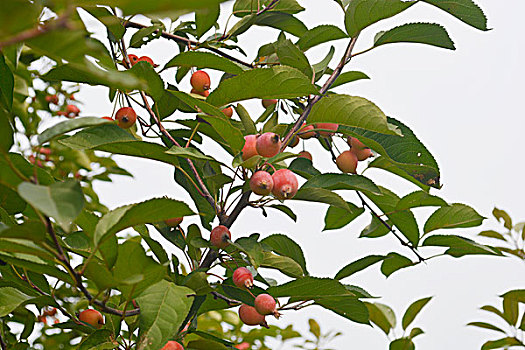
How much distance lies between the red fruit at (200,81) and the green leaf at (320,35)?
20 centimetres

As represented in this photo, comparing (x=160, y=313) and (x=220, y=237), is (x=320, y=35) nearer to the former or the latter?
(x=220, y=237)

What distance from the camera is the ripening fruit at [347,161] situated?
33.3 inches

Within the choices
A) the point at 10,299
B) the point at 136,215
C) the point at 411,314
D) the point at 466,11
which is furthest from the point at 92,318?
the point at 411,314

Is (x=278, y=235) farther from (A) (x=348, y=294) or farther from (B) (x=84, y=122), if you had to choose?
(B) (x=84, y=122)

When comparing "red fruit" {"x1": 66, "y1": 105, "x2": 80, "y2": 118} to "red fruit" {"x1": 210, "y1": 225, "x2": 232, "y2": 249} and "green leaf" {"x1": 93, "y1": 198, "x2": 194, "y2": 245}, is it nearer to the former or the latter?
"red fruit" {"x1": 210, "y1": 225, "x2": 232, "y2": 249}

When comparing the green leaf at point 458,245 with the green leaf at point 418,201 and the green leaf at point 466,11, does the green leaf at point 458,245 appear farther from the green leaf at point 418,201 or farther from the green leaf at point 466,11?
the green leaf at point 466,11

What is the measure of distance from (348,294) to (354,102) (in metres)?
0.27

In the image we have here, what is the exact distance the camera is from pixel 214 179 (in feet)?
2.65

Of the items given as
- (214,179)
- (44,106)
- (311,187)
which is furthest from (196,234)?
(44,106)

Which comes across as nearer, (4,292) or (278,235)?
(4,292)

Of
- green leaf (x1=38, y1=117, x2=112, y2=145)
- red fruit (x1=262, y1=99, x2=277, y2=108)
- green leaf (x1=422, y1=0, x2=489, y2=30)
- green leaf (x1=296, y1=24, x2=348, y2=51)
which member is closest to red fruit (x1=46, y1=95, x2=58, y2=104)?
red fruit (x1=262, y1=99, x2=277, y2=108)

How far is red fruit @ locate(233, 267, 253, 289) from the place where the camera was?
0.72m

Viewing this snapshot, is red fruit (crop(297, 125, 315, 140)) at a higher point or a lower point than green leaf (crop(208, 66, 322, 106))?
lower

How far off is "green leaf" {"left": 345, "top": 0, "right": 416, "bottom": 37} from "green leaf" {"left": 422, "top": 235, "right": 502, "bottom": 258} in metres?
0.39
